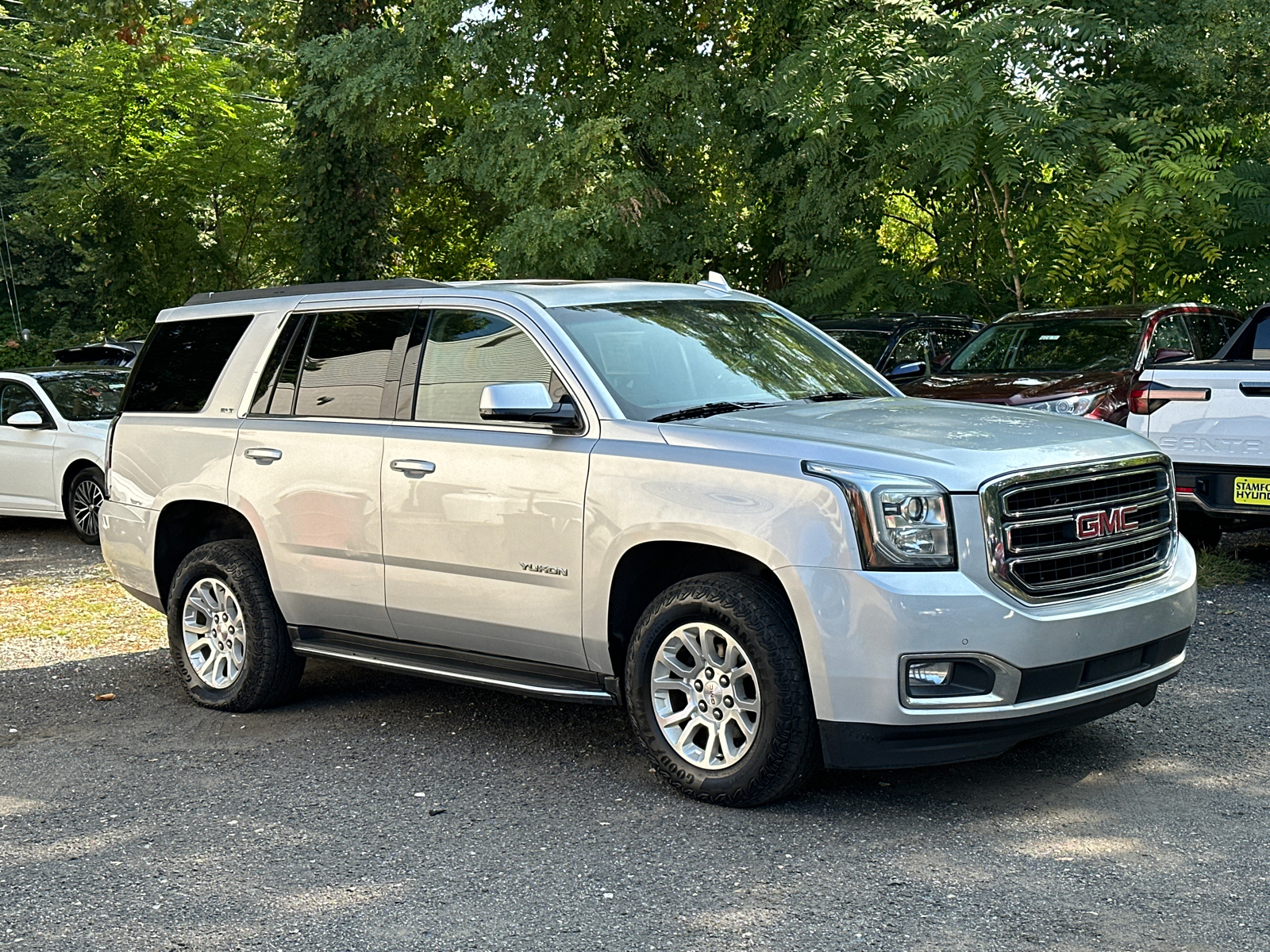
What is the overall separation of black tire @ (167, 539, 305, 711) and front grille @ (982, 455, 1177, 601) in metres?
3.50

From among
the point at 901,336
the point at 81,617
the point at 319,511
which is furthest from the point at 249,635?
the point at 901,336

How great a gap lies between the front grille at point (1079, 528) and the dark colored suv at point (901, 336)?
787 centimetres

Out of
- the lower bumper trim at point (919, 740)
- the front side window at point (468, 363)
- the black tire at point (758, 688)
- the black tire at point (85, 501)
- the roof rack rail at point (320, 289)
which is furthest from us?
the black tire at point (85, 501)

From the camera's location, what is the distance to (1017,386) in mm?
11258

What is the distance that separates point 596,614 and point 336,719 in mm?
1875

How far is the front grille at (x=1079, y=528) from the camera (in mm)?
A: 4973

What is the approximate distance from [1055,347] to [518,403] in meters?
7.51

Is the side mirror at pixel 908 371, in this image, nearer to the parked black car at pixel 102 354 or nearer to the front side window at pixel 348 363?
the front side window at pixel 348 363

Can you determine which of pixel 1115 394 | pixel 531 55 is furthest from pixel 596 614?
pixel 531 55

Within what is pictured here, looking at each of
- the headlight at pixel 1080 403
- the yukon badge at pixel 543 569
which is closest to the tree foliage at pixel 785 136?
the headlight at pixel 1080 403

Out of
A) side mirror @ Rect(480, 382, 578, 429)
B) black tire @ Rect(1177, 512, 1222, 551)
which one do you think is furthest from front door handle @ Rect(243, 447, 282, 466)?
black tire @ Rect(1177, 512, 1222, 551)

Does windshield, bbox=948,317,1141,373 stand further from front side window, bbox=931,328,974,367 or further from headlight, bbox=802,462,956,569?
headlight, bbox=802,462,956,569

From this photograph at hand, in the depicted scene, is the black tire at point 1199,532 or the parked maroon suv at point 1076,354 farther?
the parked maroon suv at point 1076,354

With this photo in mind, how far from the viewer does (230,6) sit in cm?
2303
